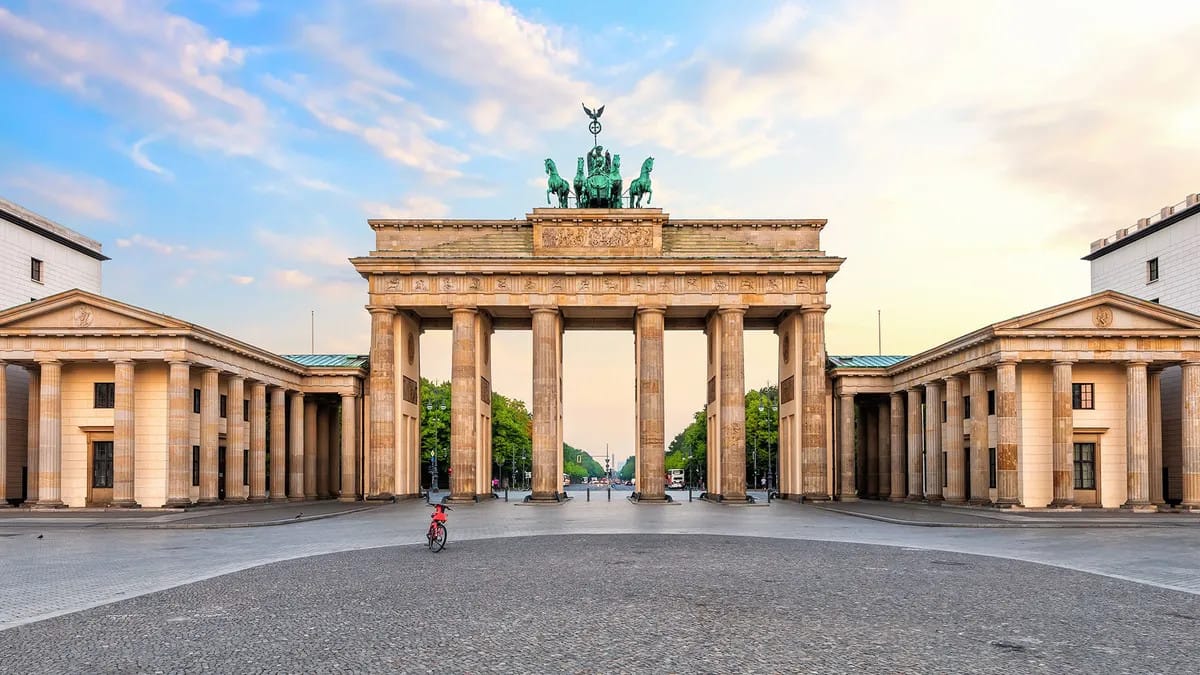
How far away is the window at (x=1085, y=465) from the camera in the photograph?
51875 mm

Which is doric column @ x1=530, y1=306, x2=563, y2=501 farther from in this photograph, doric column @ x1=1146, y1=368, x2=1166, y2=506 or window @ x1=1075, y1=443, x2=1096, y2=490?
doric column @ x1=1146, y1=368, x2=1166, y2=506

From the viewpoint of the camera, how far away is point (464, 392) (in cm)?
6588

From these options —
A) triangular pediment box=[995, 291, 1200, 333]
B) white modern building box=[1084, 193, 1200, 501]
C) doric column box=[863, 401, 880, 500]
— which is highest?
white modern building box=[1084, 193, 1200, 501]

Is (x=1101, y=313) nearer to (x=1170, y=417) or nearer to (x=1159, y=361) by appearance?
(x=1159, y=361)

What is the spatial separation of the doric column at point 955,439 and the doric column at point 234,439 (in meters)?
39.5

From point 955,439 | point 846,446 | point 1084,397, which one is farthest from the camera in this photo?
point 846,446

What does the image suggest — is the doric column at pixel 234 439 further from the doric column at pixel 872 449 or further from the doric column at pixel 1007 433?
the doric column at pixel 872 449

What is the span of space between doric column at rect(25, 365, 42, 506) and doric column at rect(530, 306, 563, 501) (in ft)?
90.4

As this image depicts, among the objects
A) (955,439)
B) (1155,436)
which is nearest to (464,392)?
(955,439)

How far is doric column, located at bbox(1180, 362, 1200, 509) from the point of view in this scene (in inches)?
1943

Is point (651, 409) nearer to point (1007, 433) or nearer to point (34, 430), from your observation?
point (1007, 433)

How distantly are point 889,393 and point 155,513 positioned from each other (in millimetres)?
45271

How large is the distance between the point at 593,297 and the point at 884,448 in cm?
2464

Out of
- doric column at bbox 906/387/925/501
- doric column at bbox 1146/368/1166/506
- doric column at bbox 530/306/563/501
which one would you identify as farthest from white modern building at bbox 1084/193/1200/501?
doric column at bbox 530/306/563/501
